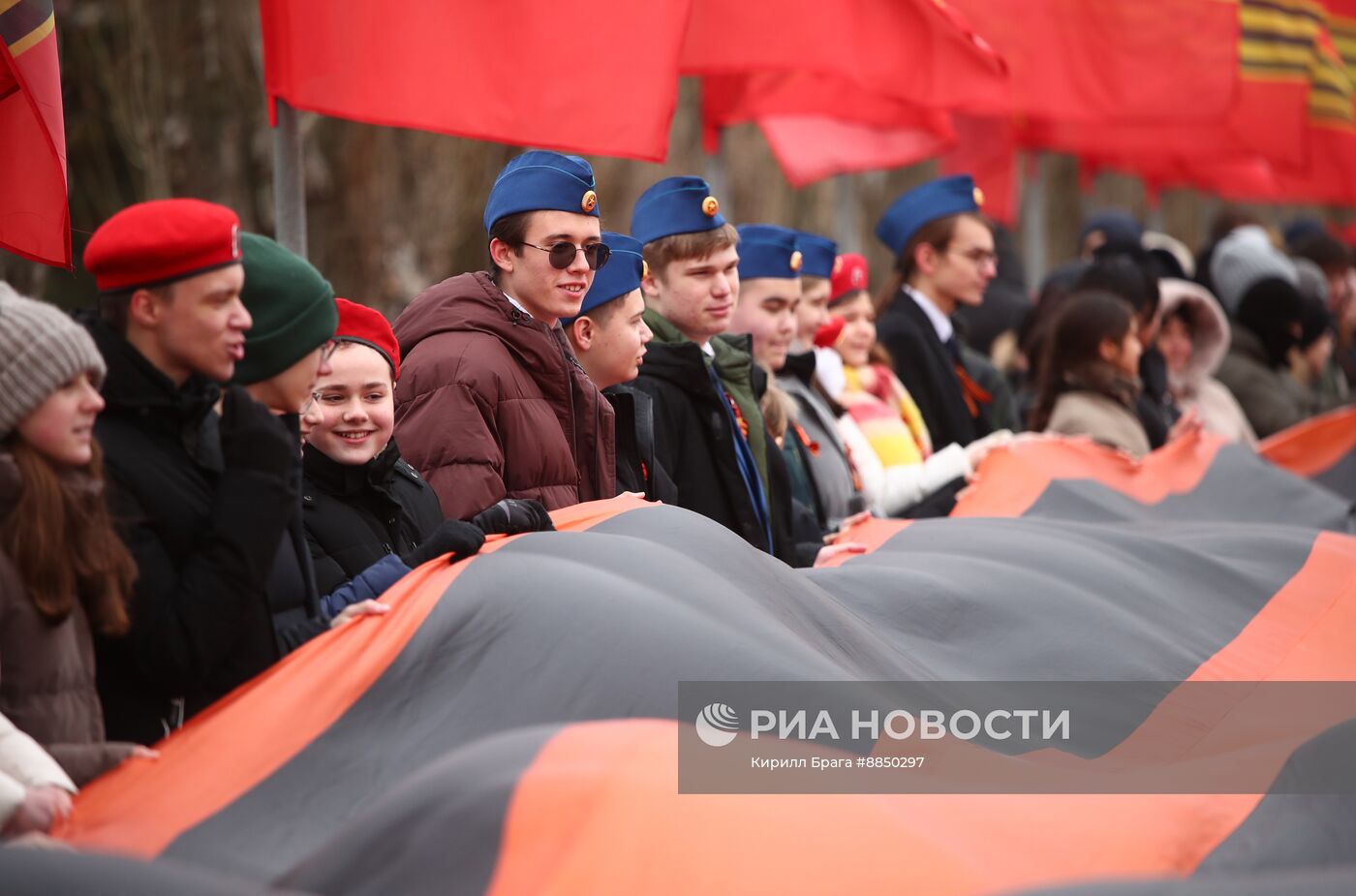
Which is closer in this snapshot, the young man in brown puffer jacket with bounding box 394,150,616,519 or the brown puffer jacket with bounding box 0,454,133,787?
the brown puffer jacket with bounding box 0,454,133,787

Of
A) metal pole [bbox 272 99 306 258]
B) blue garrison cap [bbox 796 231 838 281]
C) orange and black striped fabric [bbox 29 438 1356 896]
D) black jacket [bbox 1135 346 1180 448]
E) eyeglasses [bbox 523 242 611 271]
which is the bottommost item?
black jacket [bbox 1135 346 1180 448]

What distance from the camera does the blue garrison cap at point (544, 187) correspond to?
15.0ft

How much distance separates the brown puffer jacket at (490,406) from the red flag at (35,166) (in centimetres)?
86

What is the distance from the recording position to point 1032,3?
34.4 feet

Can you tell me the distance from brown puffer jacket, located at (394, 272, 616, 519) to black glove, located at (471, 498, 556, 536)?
0.89 ft

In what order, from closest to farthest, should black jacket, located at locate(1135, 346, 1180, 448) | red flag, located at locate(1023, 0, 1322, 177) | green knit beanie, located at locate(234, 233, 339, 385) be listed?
1. green knit beanie, located at locate(234, 233, 339, 385)
2. black jacket, located at locate(1135, 346, 1180, 448)
3. red flag, located at locate(1023, 0, 1322, 177)

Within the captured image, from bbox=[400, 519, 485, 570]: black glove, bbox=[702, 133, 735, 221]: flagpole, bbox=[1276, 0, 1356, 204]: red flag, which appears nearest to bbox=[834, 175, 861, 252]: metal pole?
bbox=[702, 133, 735, 221]: flagpole

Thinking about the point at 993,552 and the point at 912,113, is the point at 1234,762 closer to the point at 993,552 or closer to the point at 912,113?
the point at 993,552

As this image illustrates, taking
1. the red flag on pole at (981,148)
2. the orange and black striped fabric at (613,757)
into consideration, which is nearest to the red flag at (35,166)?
the orange and black striped fabric at (613,757)

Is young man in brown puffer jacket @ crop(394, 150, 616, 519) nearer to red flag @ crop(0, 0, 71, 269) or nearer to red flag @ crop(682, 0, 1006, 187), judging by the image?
red flag @ crop(0, 0, 71, 269)

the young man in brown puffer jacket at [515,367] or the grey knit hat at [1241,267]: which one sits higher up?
the young man in brown puffer jacket at [515,367]

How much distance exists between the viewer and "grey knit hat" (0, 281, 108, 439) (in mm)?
2971

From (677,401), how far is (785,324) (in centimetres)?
92

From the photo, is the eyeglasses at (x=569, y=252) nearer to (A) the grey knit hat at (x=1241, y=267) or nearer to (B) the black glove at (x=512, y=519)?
(B) the black glove at (x=512, y=519)
